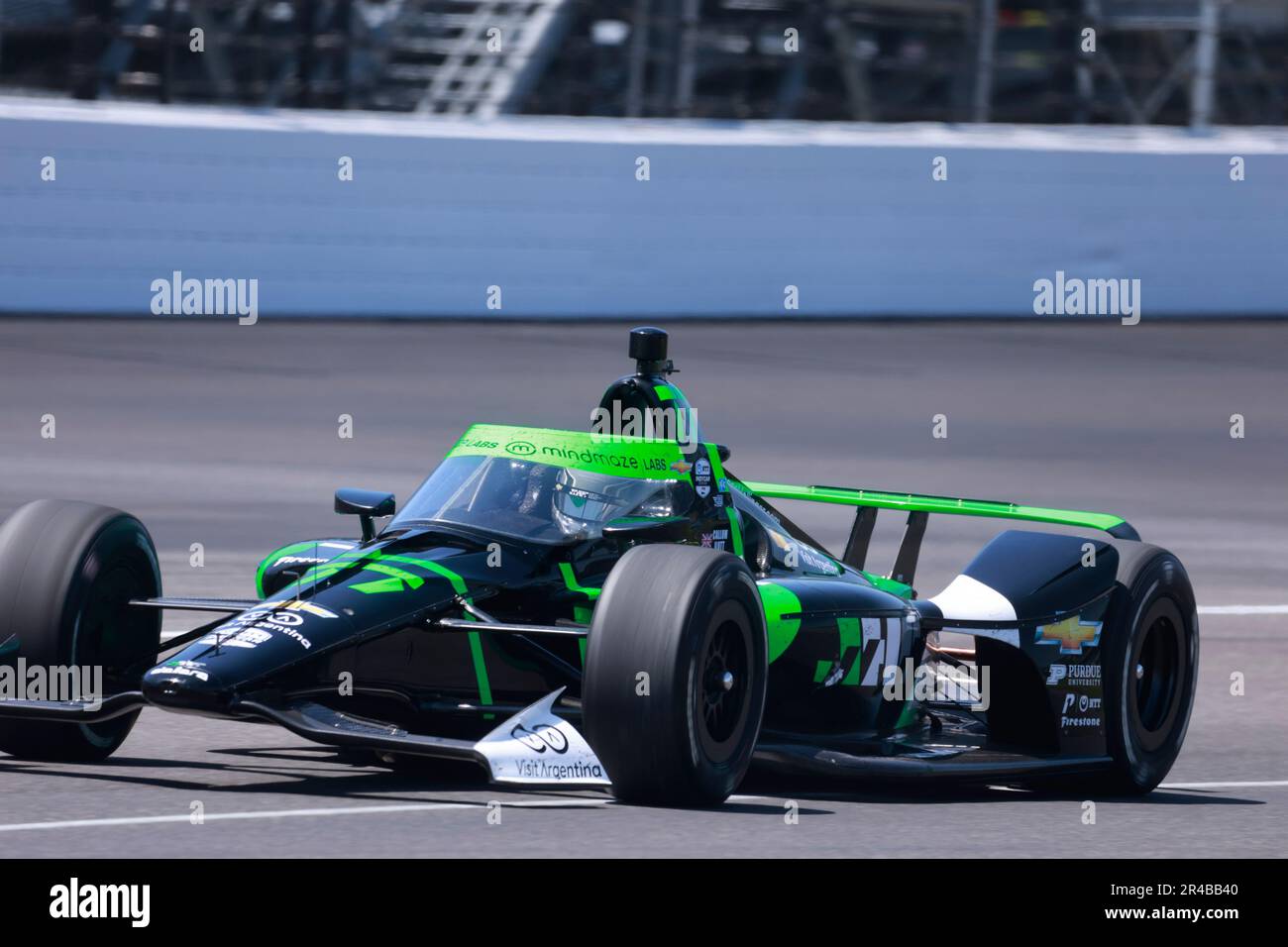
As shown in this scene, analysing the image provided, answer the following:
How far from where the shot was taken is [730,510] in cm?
834

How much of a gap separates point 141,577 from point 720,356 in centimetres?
1337

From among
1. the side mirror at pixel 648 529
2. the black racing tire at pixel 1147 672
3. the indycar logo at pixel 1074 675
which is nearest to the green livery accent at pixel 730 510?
the side mirror at pixel 648 529

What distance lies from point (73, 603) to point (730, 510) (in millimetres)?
2245

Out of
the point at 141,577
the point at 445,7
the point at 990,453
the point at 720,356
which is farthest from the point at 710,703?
the point at 445,7

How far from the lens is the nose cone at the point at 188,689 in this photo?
22.4 feet

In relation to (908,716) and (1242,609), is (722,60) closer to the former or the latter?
(1242,609)

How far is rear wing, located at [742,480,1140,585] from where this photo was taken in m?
9.16

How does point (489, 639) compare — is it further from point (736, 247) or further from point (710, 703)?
point (736, 247)

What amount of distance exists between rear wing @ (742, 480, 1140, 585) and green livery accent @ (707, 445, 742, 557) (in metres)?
0.63

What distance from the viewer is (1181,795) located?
340 inches

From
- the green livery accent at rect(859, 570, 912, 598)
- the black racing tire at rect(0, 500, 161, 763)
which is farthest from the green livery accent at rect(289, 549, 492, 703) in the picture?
the green livery accent at rect(859, 570, 912, 598)

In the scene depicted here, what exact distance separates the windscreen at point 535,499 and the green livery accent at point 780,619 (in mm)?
453

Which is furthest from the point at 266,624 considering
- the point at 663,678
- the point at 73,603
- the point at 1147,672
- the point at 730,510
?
the point at 1147,672

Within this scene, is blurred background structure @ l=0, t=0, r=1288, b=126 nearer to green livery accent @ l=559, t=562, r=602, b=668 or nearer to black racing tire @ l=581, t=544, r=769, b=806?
green livery accent @ l=559, t=562, r=602, b=668
